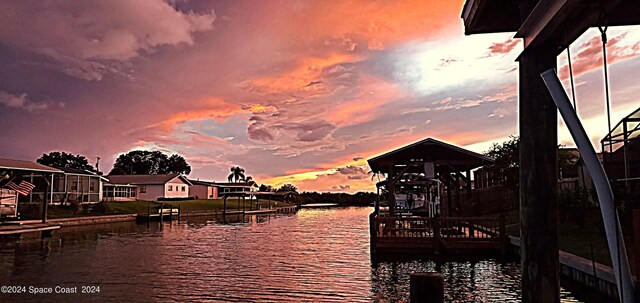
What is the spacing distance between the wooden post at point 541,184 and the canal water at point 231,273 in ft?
25.2

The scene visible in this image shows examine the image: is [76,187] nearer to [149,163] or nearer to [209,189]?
[209,189]

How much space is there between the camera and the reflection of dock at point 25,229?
80.0 ft

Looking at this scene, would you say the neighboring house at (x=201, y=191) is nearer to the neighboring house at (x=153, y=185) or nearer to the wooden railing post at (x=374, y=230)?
the neighboring house at (x=153, y=185)

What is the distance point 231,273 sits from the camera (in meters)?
15.2

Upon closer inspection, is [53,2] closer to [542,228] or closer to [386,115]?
[386,115]

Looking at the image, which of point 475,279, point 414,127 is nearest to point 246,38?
point 414,127

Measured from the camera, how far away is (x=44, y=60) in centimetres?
2712

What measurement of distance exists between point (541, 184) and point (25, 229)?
94.1ft

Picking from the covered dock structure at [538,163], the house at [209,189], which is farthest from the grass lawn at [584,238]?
the house at [209,189]

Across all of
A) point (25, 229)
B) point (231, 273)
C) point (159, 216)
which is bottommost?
point (231, 273)

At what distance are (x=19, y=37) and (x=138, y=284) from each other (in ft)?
61.2

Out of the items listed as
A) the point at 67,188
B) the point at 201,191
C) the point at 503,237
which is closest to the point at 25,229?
the point at 503,237

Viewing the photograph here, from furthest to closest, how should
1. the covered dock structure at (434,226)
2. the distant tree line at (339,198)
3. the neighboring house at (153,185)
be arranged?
1. the distant tree line at (339,198)
2. the neighboring house at (153,185)
3. the covered dock structure at (434,226)

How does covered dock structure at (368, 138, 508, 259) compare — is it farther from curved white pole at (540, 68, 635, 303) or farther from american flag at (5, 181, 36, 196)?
american flag at (5, 181, 36, 196)
